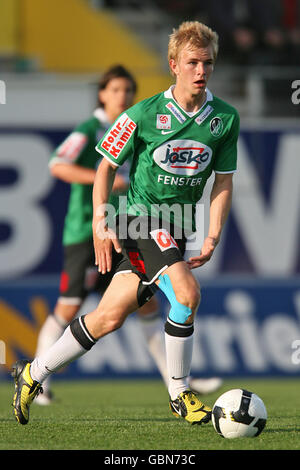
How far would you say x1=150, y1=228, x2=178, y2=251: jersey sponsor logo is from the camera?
469cm

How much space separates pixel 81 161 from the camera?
7.10 m

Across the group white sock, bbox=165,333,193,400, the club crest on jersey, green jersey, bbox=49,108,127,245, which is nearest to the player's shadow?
white sock, bbox=165,333,193,400

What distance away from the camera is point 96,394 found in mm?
7969

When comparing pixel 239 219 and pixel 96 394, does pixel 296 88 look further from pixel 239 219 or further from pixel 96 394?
pixel 96 394

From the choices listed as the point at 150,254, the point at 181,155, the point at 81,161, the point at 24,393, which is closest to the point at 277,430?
the point at 150,254

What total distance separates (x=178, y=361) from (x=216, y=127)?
125 centimetres

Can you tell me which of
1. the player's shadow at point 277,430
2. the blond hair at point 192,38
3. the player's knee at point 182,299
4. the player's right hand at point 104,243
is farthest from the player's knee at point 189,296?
the blond hair at point 192,38

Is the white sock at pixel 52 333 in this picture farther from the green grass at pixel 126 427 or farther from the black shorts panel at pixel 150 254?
the black shorts panel at pixel 150 254

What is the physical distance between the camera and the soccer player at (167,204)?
466 centimetres

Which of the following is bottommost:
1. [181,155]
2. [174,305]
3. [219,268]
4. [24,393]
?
[219,268]

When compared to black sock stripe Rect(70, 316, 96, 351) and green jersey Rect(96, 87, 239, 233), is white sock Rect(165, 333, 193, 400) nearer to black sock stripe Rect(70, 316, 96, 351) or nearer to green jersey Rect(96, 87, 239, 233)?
black sock stripe Rect(70, 316, 96, 351)

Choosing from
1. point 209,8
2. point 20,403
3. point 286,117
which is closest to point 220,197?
point 20,403

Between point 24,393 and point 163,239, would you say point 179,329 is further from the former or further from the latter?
point 24,393

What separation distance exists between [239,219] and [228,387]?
2510mm
